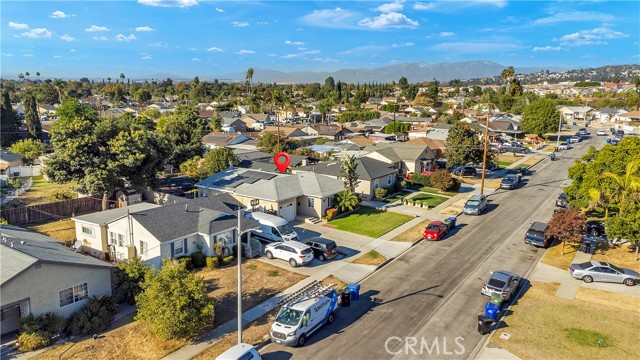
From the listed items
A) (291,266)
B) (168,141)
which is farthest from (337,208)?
(168,141)

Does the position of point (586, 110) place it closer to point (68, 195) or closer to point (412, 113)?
point (412, 113)

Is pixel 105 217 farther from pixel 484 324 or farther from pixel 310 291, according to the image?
pixel 484 324

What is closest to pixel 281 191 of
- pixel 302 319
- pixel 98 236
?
pixel 98 236

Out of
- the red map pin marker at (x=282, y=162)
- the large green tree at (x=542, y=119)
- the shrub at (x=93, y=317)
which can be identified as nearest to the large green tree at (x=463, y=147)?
the red map pin marker at (x=282, y=162)

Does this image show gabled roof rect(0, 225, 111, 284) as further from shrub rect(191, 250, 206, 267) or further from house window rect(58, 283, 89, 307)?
shrub rect(191, 250, 206, 267)

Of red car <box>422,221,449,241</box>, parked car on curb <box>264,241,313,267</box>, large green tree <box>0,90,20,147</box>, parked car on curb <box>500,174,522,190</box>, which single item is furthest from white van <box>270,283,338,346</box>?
large green tree <box>0,90,20,147</box>

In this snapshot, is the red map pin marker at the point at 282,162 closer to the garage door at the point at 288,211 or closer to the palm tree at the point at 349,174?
the palm tree at the point at 349,174
